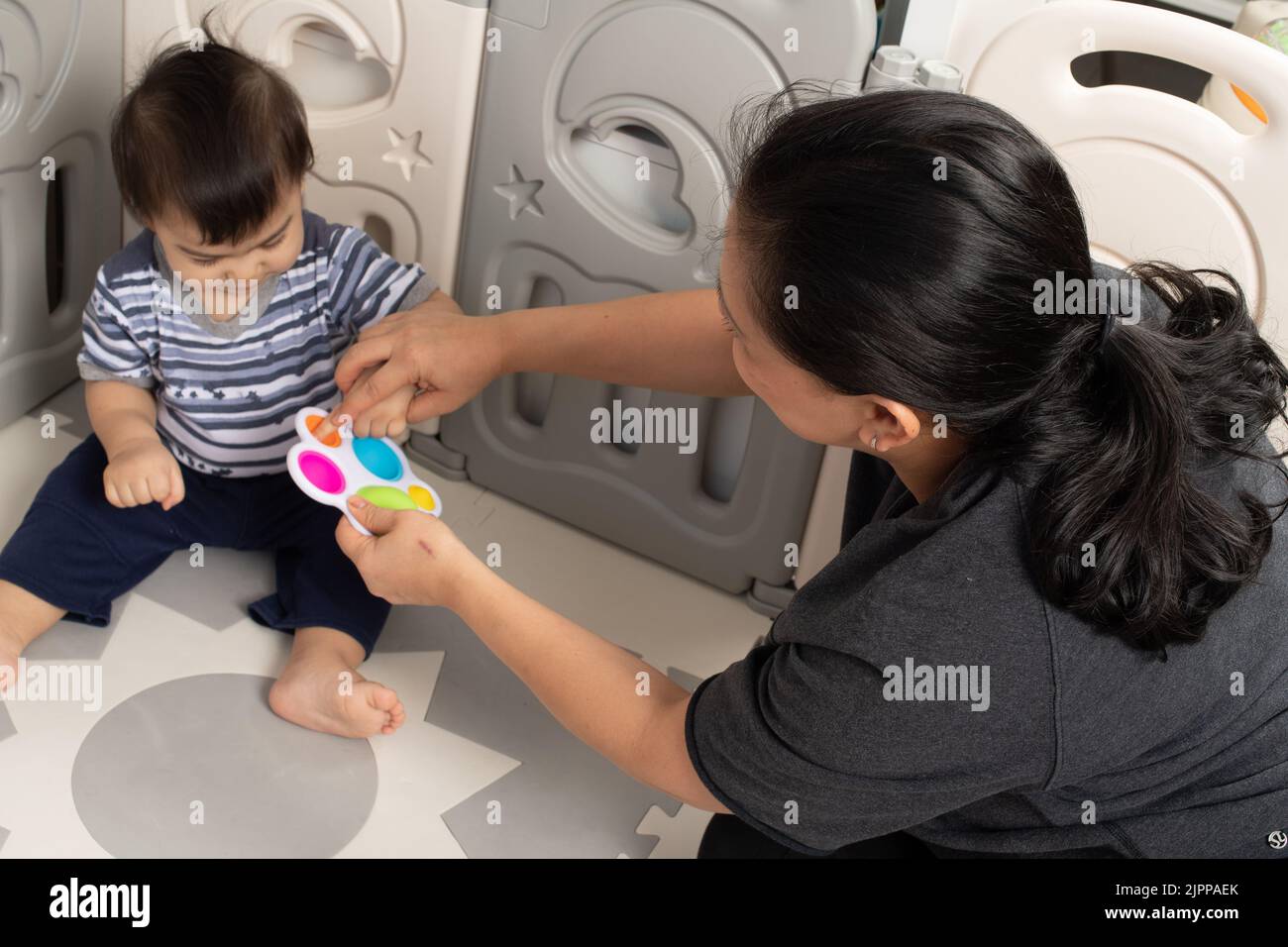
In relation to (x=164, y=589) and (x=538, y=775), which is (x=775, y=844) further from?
(x=164, y=589)

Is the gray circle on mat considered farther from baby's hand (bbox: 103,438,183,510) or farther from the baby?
baby's hand (bbox: 103,438,183,510)

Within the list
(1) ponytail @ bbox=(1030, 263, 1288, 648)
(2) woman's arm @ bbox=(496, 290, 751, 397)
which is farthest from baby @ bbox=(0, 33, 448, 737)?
(1) ponytail @ bbox=(1030, 263, 1288, 648)

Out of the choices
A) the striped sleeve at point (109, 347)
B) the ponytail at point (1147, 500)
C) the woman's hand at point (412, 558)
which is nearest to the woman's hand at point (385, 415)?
the woman's hand at point (412, 558)

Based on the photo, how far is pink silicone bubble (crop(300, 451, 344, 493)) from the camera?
999 millimetres

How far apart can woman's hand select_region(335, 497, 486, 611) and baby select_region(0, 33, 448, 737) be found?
0.44 ft

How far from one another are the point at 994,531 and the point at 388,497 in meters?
0.54

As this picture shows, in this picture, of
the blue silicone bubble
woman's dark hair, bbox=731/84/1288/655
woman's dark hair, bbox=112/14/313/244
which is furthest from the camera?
the blue silicone bubble

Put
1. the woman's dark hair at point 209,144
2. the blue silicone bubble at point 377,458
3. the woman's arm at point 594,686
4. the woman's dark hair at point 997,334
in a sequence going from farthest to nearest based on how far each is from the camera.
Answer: the blue silicone bubble at point 377,458, the woman's dark hair at point 209,144, the woman's arm at point 594,686, the woman's dark hair at point 997,334

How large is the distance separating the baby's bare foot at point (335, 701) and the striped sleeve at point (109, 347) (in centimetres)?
31

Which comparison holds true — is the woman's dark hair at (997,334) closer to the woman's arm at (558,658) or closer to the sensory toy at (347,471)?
the woman's arm at (558,658)

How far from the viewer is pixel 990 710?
2.18 ft

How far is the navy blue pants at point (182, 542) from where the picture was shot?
1.07 metres

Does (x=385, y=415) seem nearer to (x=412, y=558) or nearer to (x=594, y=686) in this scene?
(x=412, y=558)

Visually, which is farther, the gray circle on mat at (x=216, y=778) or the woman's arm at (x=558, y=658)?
the gray circle on mat at (x=216, y=778)
